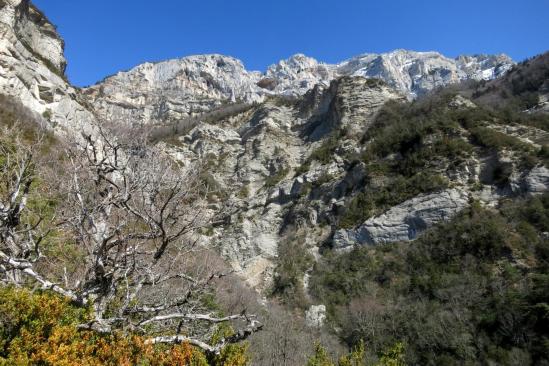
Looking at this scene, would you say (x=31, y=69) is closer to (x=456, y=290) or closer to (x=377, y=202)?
(x=377, y=202)

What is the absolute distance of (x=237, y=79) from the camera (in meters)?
120

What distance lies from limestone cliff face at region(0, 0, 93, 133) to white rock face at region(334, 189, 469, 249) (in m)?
24.2

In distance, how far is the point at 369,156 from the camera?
39844mm

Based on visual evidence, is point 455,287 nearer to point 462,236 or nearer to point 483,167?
point 462,236

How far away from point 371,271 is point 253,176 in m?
25.6

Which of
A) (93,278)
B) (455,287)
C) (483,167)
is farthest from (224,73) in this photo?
(93,278)

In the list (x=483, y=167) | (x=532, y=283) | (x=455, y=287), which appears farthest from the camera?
(x=483, y=167)

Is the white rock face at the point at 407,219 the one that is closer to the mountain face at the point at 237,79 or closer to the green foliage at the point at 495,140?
the green foliage at the point at 495,140

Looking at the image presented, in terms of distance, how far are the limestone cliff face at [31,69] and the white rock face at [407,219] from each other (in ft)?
79.5

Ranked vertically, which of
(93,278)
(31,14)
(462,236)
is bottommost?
(93,278)

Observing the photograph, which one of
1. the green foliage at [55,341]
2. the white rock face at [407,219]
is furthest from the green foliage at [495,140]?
the green foliage at [55,341]

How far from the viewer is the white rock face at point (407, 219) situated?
3008 centimetres

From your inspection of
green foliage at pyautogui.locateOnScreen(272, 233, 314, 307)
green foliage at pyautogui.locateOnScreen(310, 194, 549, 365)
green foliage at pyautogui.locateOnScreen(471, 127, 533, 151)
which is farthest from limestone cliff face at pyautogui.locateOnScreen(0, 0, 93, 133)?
green foliage at pyautogui.locateOnScreen(471, 127, 533, 151)

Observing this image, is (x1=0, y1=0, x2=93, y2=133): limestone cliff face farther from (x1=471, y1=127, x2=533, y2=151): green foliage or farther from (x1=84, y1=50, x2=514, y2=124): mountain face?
(x1=471, y1=127, x2=533, y2=151): green foliage
